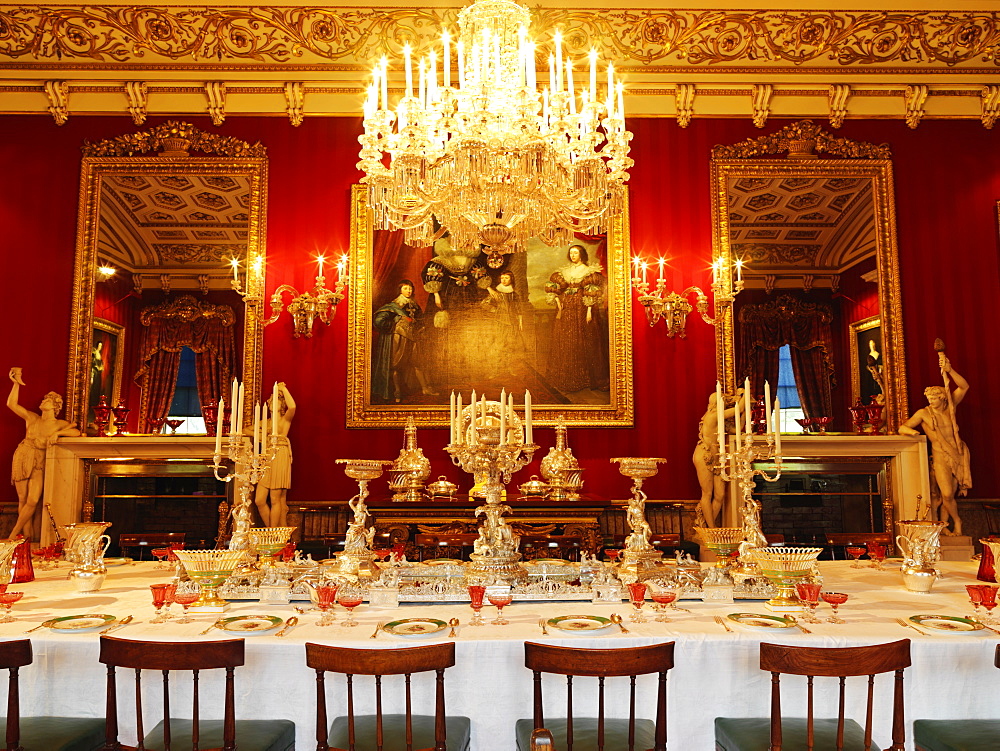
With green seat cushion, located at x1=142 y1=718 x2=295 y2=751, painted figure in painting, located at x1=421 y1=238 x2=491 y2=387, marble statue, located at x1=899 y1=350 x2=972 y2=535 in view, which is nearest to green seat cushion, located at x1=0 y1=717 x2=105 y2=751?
green seat cushion, located at x1=142 y1=718 x2=295 y2=751

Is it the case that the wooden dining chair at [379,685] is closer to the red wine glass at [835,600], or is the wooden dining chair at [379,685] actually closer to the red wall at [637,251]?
the red wine glass at [835,600]

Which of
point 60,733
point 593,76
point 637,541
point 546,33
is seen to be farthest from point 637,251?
point 60,733

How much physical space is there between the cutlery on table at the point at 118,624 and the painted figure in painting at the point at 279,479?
13.3 feet

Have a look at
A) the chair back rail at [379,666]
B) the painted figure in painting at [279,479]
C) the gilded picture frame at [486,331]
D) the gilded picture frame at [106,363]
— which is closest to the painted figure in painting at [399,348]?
the gilded picture frame at [486,331]

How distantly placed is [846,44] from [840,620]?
22.0 feet

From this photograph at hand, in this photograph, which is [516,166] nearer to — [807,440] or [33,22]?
[807,440]

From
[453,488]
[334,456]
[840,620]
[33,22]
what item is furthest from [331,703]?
[33,22]

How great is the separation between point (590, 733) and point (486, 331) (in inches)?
205

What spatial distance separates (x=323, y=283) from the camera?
7.52 m

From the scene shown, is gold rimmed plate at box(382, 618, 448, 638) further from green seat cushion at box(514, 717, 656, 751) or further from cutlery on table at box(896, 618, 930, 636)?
cutlery on table at box(896, 618, 930, 636)

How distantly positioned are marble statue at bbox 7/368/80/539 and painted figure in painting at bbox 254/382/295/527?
1.90 metres

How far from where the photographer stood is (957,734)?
2.57 m

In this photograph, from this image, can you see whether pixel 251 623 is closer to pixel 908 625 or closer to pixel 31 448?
pixel 908 625

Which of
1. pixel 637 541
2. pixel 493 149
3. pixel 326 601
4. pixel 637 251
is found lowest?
pixel 326 601
